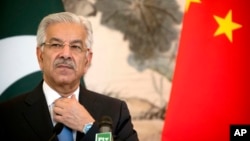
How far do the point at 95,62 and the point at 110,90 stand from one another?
244 mm

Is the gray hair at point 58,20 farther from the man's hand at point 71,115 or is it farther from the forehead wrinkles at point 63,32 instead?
the man's hand at point 71,115

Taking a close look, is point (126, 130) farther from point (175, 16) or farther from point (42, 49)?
point (175, 16)

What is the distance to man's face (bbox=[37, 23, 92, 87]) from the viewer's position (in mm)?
2051

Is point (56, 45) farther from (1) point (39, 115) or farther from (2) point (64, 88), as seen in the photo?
(1) point (39, 115)

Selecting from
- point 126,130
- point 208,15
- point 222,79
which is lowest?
point 126,130

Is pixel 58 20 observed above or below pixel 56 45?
above

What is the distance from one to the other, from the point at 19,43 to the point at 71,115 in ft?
4.56

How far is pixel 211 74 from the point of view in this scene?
10.4 ft

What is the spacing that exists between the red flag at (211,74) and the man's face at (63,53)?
125 cm

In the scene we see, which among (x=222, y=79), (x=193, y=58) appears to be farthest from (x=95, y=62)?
(x=222, y=79)

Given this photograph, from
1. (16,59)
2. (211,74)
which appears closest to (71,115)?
(16,59)

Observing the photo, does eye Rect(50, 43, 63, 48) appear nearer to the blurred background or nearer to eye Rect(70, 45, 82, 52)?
eye Rect(70, 45, 82, 52)

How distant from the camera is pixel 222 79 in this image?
10.3ft

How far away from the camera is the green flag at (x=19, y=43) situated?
303cm
